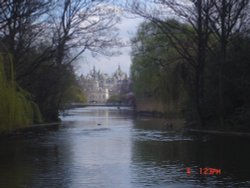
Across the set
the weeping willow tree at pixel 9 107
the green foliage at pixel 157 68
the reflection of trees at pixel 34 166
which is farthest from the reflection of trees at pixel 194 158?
the green foliage at pixel 157 68

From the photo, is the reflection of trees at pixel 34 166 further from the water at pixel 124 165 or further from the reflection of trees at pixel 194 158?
the reflection of trees at pixel 194 158

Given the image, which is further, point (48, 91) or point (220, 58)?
point (48, 91)

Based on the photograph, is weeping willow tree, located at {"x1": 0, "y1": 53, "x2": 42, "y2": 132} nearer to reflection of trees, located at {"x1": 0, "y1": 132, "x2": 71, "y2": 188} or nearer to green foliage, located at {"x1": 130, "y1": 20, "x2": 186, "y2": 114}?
reflection of trees, located at {"x1": 0, "y1": 132, "x2": 71, "y2": 188}

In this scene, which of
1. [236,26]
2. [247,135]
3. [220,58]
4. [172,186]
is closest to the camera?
[172,186]

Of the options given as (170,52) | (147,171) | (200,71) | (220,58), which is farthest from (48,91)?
(147,171)

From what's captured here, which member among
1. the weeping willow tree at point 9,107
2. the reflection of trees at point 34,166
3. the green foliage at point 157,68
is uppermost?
the green foliage at point 157,68

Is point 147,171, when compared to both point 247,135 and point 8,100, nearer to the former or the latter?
point 8,100

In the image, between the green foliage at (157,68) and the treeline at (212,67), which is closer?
the treeline at (212,67)

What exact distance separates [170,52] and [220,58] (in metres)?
20.1

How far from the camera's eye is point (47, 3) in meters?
36.1
